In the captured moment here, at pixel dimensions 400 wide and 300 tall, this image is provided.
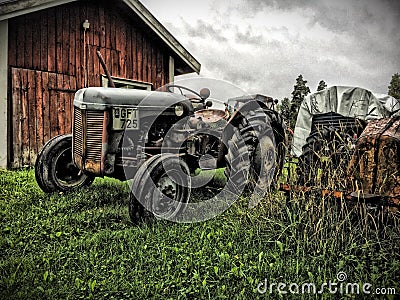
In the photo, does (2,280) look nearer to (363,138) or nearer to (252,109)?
(363,138)

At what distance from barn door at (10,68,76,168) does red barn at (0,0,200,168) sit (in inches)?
0.7

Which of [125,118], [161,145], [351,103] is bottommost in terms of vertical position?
[161,145]

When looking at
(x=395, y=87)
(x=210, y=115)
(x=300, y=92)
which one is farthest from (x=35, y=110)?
(x=395, y=87)

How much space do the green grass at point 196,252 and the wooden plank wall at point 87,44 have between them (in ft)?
15.4

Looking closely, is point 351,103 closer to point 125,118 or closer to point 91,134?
point 125,118

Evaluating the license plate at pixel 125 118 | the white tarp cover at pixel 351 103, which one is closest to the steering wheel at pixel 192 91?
the license plate at pixel 125 118

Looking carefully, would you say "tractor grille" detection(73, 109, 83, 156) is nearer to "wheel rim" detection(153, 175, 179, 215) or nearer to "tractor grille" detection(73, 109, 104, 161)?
"tractor grille" detection(73, 109, 104, 161)

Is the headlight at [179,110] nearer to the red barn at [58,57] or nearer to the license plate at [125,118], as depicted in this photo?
the license plate at [125,118]

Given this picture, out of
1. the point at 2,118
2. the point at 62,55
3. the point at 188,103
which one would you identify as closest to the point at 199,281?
the point at 188,103

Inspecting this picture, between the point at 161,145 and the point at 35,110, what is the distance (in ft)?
14.6

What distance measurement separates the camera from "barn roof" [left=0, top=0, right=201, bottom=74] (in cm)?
648

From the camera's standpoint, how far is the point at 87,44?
27.2 ft

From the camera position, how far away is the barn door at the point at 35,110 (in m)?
7.00

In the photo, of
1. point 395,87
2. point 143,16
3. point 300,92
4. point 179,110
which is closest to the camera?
point 179,110
